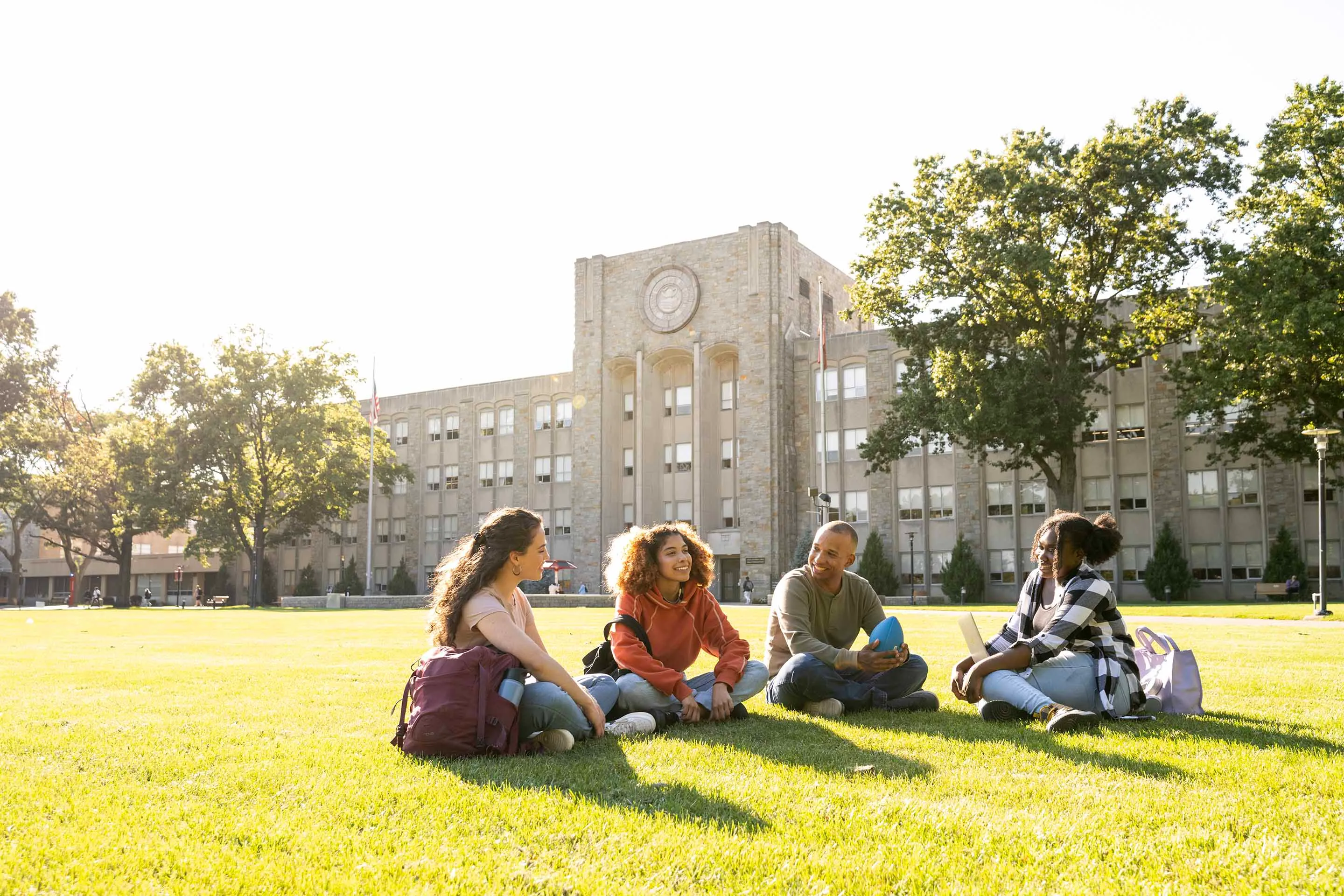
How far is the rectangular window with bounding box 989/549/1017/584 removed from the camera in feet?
161

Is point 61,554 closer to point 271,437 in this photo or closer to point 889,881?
point 271,437

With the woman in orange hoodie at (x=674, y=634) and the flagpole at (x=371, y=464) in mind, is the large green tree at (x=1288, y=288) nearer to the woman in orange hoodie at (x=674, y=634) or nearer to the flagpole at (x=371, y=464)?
the woman in orange hoodie at (x=674, y=634)

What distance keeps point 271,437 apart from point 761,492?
2548 cm

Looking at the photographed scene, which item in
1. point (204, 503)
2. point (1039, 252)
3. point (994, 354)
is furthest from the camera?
point (204, 503)

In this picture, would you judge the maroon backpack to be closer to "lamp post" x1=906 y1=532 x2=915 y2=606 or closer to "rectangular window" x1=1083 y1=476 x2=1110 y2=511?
"lamp post" x1=906 y1=532 x2=915 y2=606

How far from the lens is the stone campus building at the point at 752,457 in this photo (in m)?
46.3

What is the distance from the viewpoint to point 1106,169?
33.5 meters

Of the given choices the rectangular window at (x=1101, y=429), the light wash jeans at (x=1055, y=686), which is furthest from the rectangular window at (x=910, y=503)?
the light wash jeans at (x=1055, y=686)

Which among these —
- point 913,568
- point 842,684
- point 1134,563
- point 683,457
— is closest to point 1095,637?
point 842,684

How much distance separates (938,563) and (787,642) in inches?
1783

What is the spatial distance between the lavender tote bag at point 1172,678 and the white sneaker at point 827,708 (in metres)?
1.96

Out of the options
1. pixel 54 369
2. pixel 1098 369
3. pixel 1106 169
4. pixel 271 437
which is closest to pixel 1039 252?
pixel 1106 169

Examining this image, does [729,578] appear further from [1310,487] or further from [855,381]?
[1310,487]

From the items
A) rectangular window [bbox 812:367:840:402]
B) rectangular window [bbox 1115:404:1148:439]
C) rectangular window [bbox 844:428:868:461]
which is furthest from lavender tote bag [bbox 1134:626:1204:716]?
rectangular window [bbox 812:367:840:402]
